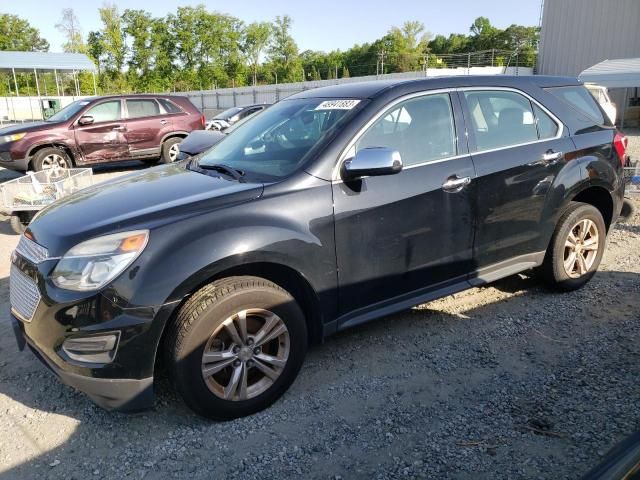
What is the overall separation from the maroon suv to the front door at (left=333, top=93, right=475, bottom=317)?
718 cm

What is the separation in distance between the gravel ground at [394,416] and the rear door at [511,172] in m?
0.59

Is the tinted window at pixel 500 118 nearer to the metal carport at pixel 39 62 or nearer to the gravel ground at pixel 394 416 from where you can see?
the gravel ground at pixel 394 416

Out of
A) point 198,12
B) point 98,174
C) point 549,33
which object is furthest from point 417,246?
point 198,12

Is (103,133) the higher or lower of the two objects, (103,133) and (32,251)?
the higher

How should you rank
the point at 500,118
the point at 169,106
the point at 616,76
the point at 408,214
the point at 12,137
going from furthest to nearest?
the point at 616,76
the point at 169,106
the point at 12,137
the point at 500,118
the point at 408,214

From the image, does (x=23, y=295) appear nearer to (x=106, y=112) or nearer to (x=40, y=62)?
(x=106, y=112)

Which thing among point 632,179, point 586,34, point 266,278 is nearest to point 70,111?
point 266,278

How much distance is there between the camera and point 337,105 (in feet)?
11.4

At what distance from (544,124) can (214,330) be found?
3.03 m

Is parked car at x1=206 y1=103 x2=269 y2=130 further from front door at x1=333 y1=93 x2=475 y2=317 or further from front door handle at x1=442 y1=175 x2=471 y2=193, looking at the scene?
front door handle at x1=442 y1=175 x2=471 y2=193

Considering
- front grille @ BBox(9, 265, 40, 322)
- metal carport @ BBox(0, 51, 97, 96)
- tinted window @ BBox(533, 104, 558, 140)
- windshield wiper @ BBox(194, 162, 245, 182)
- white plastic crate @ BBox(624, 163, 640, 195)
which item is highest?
metal carport @ BBox(0, 51, 97, 96)

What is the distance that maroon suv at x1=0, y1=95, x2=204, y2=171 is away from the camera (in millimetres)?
10026

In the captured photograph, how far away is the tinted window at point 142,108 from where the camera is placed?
37.5ft

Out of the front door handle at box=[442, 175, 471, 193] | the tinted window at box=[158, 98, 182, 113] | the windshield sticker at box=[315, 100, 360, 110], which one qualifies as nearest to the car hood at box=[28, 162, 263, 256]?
the windshield sticker at box=[315, 100, 360, 110]
